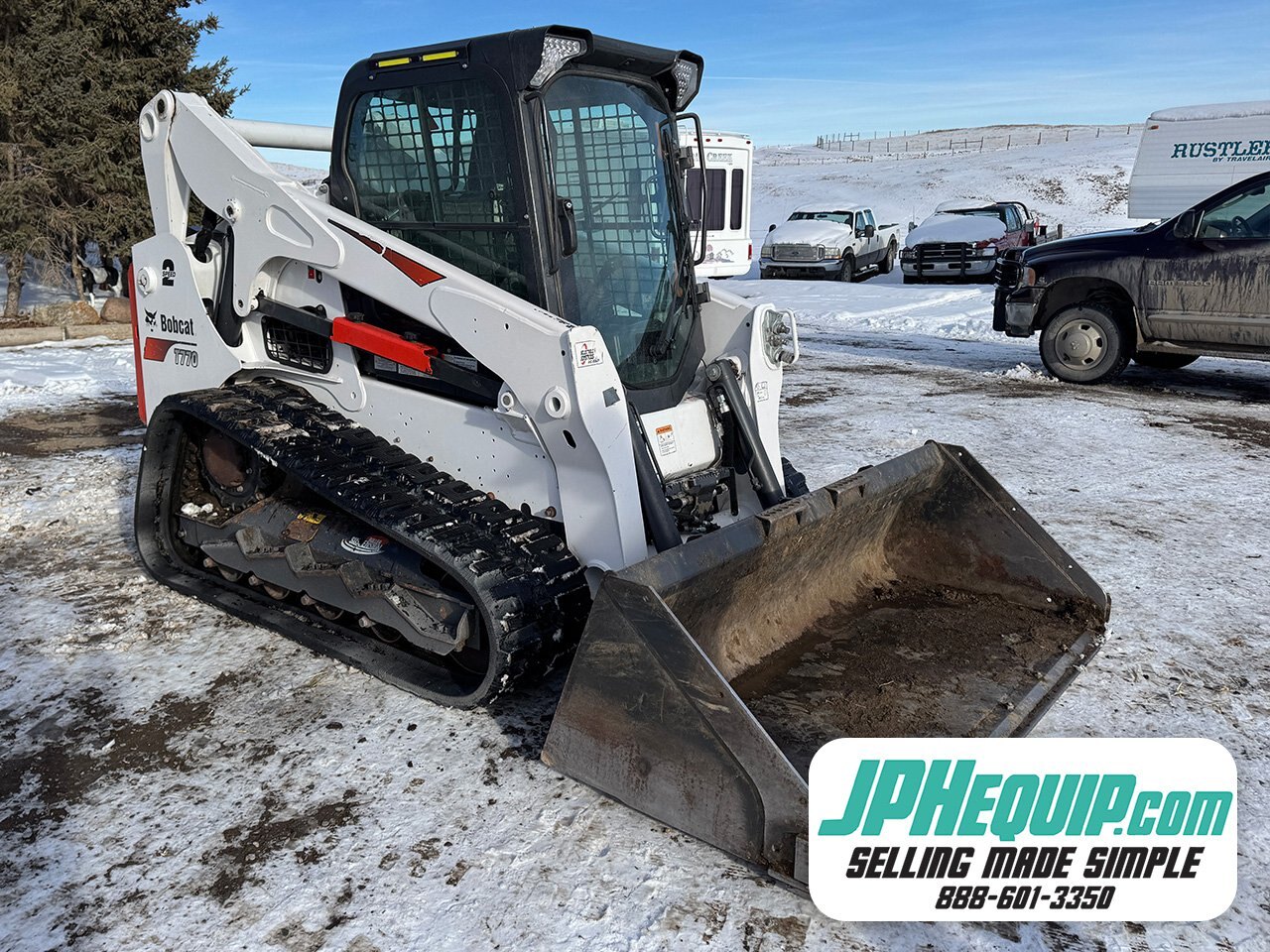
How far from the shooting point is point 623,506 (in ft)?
12.0

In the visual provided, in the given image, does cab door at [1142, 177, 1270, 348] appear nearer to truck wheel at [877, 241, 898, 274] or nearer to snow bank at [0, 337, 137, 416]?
snow bank at [0, 337, 137, 416]

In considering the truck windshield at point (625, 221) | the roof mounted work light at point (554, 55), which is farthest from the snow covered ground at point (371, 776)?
the roof mounted work light at point (554, 55)

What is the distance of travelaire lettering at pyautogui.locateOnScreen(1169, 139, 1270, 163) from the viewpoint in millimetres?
14586

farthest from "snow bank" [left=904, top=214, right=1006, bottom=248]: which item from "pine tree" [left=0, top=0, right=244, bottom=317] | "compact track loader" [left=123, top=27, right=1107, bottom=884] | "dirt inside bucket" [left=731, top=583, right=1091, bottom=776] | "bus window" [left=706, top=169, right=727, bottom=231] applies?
"dirt inside bucket" [left=731, top=583, right=1091, bottom=776]

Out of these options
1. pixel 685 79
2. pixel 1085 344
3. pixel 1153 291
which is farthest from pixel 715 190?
pixel 685 79

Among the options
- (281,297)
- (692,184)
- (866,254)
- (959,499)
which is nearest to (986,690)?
(959,499)

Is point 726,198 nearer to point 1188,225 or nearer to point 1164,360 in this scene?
point 1164,360

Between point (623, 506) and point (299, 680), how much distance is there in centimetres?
154

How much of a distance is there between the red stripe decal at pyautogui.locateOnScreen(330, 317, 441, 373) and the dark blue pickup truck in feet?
26.5

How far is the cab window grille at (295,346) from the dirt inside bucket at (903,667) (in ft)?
8.15

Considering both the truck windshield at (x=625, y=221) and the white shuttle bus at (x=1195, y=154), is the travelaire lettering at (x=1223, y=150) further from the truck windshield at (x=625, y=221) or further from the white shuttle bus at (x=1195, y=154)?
the truck windshield at (x=625, y=221)

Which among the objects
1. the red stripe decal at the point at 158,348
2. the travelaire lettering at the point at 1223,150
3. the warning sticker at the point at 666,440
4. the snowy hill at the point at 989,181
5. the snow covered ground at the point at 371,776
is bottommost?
the snow covered ground at the point at 371,776

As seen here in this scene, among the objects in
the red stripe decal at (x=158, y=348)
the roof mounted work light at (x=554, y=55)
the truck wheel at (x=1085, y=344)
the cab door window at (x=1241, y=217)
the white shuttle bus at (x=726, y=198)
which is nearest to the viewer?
the roof mounted work light at (x=554, y=55)

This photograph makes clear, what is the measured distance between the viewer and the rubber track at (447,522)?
3.48 meters
